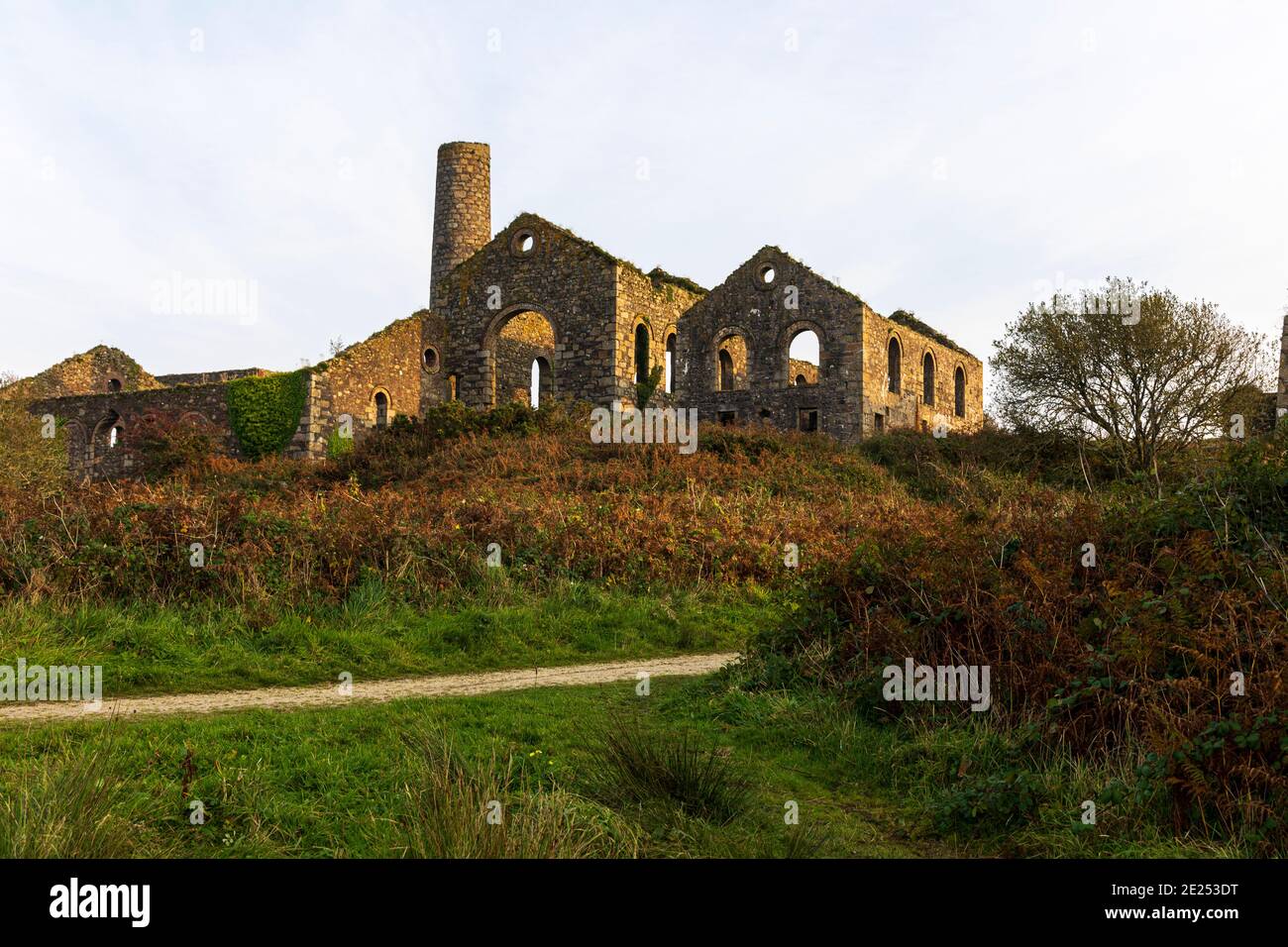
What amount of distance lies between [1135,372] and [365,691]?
2276cm

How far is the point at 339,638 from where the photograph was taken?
9.62m

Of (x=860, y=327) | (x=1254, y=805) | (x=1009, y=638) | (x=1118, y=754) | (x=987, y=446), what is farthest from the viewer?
(x=860, y=327)

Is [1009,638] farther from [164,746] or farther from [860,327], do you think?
[860,327]

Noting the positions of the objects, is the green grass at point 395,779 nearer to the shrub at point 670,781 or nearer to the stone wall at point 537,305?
the shrub at point 670,781

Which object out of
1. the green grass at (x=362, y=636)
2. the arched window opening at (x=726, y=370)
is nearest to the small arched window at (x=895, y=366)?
the arched window opening at (x=726, y=370)

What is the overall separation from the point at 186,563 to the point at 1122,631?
9.12 metres

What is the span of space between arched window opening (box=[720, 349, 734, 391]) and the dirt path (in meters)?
24.6

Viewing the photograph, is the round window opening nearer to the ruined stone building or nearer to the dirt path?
the ruined stone building

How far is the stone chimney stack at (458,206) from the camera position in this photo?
37188 mm

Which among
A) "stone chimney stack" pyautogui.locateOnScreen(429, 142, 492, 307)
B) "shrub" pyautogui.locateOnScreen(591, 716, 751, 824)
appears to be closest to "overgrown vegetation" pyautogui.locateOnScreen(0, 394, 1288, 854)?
"shrub" pyautogui.locateOnScreen(591, 716, 751, 824)

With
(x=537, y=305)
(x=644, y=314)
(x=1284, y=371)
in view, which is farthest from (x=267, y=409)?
(x=1284, y=371)

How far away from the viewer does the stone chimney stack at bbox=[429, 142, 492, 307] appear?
1464 inches

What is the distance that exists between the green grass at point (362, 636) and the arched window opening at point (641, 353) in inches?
746
